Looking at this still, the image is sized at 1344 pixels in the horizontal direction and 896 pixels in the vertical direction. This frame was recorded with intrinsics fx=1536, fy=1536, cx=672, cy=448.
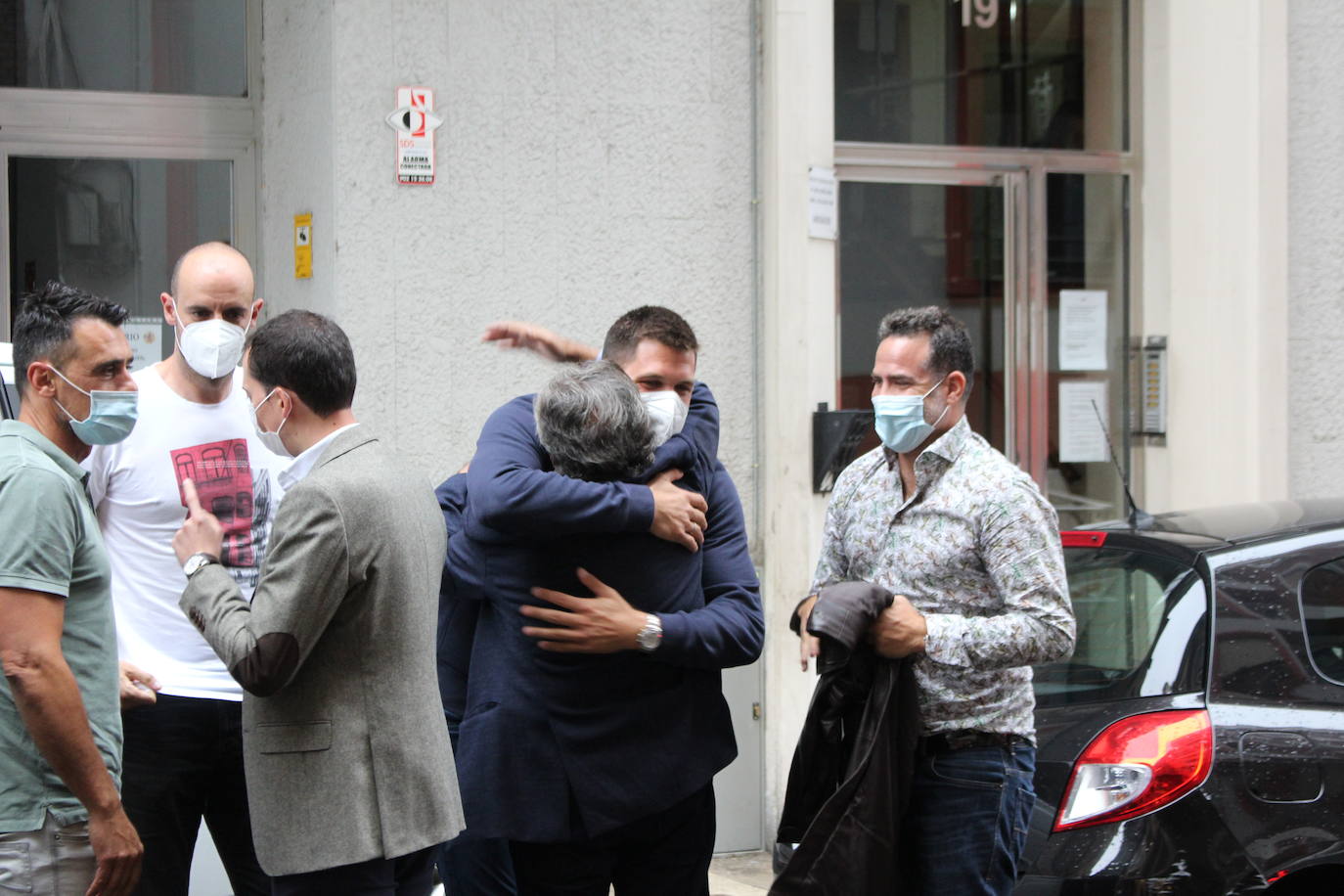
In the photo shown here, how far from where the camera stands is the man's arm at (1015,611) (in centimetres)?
320

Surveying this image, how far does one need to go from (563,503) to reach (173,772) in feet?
4.22

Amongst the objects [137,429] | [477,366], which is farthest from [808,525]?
[137,429]

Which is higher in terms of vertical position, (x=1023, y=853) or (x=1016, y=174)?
(x=1016, y=174)

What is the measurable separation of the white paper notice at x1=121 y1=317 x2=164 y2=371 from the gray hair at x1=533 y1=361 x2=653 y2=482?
375cm

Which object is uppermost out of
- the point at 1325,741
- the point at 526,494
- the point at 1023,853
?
the point at 526,494

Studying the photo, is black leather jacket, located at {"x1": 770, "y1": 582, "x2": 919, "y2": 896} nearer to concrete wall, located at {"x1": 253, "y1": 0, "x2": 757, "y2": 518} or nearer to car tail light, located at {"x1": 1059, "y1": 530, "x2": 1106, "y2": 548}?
car tail light, located at {"x1": 1059, "y1": 530, "x2": 1106, "y2": 548}

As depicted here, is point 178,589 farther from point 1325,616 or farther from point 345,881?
point 1325,616

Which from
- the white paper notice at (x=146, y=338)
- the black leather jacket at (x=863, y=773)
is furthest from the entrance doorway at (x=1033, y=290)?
the black leather jacket at (x=863, y=773)

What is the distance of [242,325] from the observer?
383cm

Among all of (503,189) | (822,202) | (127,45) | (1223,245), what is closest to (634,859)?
(503,189)

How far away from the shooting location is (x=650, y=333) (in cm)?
335

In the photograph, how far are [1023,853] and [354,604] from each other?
1.77 metres

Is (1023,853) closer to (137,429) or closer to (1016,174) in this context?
(137,429)

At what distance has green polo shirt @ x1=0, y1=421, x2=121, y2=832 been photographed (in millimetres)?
2846
